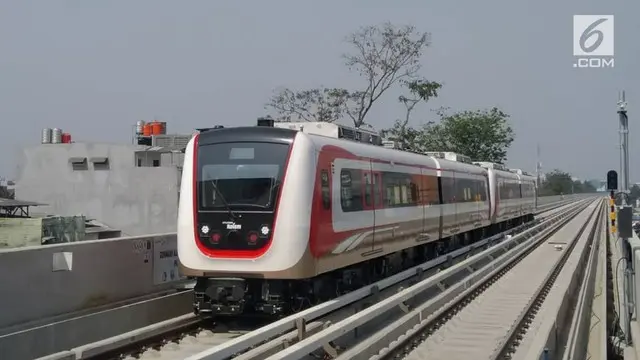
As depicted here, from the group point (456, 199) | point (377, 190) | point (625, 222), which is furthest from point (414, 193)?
point (456, 199)

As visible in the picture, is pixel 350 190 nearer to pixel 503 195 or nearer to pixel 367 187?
pixel 367 187

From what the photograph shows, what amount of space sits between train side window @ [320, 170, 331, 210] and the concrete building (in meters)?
26.1

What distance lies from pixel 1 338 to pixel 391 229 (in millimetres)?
7982

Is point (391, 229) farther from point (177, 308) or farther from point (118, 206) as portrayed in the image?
point (118, 206)

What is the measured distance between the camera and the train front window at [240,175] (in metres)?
10.7

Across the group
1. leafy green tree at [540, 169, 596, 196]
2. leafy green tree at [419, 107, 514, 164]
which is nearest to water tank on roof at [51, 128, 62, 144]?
leafy green tree at [419, 107, 514, 164]

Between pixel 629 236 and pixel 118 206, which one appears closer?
pixel 629 236

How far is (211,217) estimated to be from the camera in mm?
10906

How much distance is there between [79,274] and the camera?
10492 millimetres

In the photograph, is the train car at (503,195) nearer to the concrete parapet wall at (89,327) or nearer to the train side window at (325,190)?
the train side window at (325,190)

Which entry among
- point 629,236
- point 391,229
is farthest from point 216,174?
point 629,236

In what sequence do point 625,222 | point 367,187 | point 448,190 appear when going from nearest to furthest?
1. point 367,187
2. point 625,222
3. point 448,190

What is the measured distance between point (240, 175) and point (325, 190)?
1300 mm

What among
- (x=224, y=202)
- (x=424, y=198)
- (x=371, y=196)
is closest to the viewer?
(x=224, y=202)
